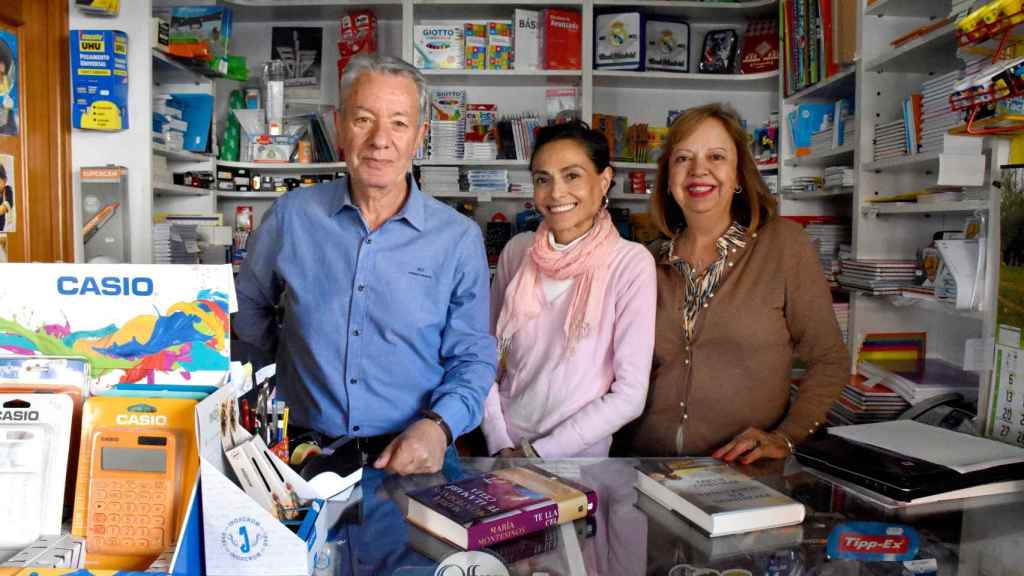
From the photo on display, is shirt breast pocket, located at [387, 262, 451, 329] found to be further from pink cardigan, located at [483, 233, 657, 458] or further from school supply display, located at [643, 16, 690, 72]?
school supply display, located at [643, 16, 690, 72]

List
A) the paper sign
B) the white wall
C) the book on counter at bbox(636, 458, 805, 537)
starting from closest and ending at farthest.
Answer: the book on counter at bbox(636, 458, 805, 537) → the paper sign → the white wall

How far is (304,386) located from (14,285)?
2.50 ft

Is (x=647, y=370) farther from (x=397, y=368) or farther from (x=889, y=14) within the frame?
(x=889, y=14)

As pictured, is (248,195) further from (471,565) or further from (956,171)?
(471,565)

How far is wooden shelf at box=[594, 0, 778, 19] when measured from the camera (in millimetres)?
4160

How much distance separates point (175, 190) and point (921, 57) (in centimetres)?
323

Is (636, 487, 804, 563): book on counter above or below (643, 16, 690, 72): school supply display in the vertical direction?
below

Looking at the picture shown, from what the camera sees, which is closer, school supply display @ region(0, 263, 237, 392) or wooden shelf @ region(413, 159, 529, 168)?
school supply display @ region(0, 263, 237, 392)

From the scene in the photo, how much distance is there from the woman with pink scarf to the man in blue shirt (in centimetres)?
29

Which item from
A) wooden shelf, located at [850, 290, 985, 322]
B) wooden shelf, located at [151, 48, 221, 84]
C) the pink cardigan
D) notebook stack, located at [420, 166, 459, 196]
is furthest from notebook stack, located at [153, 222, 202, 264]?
wooden shelf, located at [850, 290, 985, 322]

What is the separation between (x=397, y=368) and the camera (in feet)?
5.60

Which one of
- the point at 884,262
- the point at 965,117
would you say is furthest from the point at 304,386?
the point at 884,262

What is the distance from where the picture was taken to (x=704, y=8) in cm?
425

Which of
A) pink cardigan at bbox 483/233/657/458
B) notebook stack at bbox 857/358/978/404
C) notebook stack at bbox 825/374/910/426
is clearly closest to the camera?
pink cardigan at bbox 483/233/657/458
